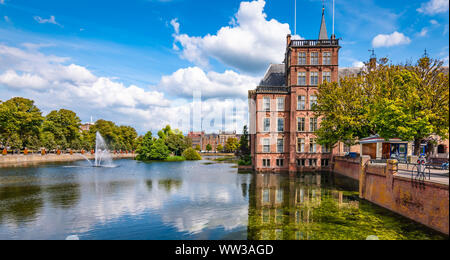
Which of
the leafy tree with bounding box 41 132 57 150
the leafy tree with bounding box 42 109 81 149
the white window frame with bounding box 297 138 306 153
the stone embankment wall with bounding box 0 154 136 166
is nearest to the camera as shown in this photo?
the white window frame with bounding box 297 138 306 153

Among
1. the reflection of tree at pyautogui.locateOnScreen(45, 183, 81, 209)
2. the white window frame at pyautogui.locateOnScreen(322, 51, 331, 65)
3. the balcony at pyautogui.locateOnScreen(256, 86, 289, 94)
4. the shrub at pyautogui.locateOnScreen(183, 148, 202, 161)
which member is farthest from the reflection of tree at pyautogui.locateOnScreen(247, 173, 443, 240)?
the shrub at pyautogui.locateOnScreen(183, 148, 202, 161)

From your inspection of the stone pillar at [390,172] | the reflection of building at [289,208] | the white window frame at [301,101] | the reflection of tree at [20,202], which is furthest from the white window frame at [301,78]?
the reflection of tree at [20,202]

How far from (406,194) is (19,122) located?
290 ft

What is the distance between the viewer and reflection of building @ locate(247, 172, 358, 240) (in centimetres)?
1441

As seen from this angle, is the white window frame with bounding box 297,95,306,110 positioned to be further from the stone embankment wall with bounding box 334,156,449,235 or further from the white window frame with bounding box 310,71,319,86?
the stone embankment wall with bounding box 334,156,449,235

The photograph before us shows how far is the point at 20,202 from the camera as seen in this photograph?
70.9 feet

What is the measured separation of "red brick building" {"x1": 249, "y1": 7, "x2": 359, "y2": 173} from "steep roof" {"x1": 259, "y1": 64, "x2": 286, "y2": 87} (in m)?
3.33

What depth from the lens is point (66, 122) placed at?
87.9m

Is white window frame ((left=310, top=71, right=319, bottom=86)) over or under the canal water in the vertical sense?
over

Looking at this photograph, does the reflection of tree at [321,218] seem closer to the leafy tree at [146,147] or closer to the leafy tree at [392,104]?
the leafy tree at [392,104]
